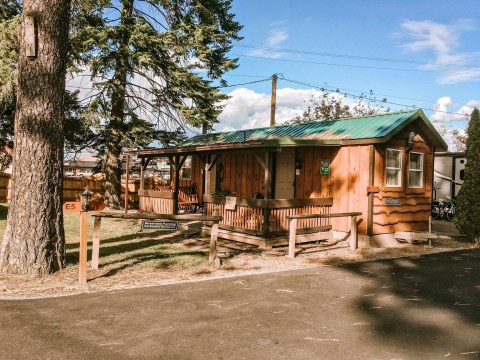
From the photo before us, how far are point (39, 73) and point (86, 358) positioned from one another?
511 centimetres

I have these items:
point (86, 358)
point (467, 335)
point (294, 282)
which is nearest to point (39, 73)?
point (86, 358)

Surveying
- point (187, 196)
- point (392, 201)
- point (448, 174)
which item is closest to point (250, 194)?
point (187, 196)

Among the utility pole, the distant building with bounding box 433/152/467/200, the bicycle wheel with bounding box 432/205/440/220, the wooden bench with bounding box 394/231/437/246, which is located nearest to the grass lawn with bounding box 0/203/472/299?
the wooden bench with bounding box 394/231/437/246

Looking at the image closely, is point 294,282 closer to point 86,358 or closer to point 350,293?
point 350,293

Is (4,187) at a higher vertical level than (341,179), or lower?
lower

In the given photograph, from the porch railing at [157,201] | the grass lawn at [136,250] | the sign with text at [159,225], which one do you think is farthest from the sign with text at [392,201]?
the porch railing at [157,201]

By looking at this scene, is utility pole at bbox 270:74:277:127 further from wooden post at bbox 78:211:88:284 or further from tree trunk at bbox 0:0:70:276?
wooden post at bbox 78:211:88:284

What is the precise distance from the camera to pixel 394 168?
1196 cm

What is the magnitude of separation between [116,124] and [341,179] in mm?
11929

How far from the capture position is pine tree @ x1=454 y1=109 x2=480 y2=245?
12.1 metres

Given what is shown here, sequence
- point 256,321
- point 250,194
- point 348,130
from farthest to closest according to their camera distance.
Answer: point 250,194, point 348,130, point 256,321

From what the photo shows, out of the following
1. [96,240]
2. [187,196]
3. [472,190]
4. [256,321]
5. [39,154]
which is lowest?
[256,321]

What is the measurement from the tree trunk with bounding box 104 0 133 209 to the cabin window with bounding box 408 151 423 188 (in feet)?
41.1

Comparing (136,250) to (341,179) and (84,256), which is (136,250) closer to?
(84,256)
